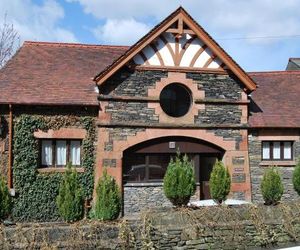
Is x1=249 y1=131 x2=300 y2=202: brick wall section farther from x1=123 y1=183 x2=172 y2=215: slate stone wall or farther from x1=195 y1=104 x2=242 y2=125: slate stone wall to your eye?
x1=123 y1=183 x2=172 y2=215: slate stone wall

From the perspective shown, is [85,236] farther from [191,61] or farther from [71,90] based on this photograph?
[191,61]

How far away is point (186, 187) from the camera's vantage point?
13.3 m

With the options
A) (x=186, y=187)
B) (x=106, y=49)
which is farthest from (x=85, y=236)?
(x=106, y=49)

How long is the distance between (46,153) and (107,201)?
5932mm

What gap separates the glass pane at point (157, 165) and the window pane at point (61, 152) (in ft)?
10.5

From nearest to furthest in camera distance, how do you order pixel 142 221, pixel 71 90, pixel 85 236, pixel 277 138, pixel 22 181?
pixel 85 236, pixel 142 221, pixel 22 181, pixel 71 90, pixel 277 138

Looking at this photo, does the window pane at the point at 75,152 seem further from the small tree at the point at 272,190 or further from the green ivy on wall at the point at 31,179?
the small tree at the point at 272,190

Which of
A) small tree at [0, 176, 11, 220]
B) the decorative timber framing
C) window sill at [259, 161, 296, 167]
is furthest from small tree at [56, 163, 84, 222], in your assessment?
window sill at [259, 161, 296, 167]

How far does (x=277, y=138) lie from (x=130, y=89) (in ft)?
20.8

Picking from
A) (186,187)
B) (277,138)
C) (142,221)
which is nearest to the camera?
(142,221)

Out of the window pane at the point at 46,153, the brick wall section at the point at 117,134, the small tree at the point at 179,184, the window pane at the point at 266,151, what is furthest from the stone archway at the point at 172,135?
the small tree at the point at 179,184

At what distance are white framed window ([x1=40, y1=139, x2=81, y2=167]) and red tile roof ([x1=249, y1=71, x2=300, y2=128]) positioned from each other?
22.6ft

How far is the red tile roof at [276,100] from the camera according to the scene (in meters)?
18.9

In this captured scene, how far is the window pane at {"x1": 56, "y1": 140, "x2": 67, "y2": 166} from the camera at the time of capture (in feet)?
56.0
